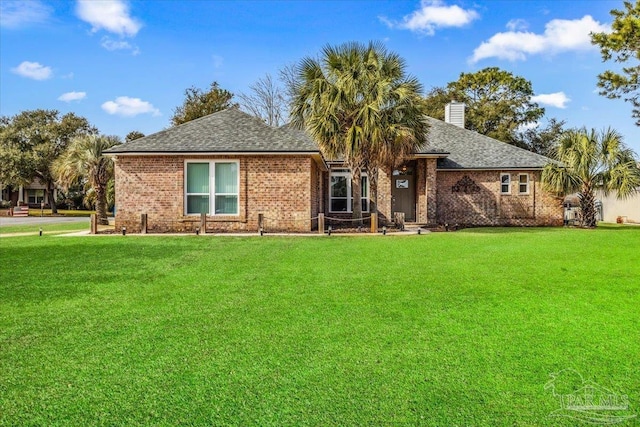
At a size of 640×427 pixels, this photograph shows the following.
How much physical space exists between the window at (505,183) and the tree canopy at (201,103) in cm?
2585

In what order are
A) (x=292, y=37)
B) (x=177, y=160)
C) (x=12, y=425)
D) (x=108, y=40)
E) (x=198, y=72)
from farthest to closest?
(x=198, y=72) < (x=292, y=37) < (x=108, y=40) < (x=177, y=160) < (x=12, y=425)

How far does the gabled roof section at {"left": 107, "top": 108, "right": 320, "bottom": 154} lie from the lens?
605 inches

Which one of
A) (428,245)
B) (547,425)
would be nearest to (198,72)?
(428,245)

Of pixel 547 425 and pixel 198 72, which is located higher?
pixel 198 72

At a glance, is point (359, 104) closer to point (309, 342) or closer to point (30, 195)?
point (309, 342)

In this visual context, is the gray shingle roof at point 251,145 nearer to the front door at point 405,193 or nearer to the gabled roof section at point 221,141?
the gabled roof section at point 221,141

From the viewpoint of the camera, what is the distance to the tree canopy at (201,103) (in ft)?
127

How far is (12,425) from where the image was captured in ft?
8.45

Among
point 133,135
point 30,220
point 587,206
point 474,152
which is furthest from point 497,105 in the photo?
point 30,220

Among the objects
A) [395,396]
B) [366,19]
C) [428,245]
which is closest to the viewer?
[395,396]

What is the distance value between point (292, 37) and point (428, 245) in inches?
647

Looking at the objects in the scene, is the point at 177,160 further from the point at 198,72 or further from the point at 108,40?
the point at 198,72

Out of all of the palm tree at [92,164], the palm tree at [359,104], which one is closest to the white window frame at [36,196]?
the palm tree at [92,164]

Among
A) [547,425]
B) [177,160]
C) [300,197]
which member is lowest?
[547,425]
